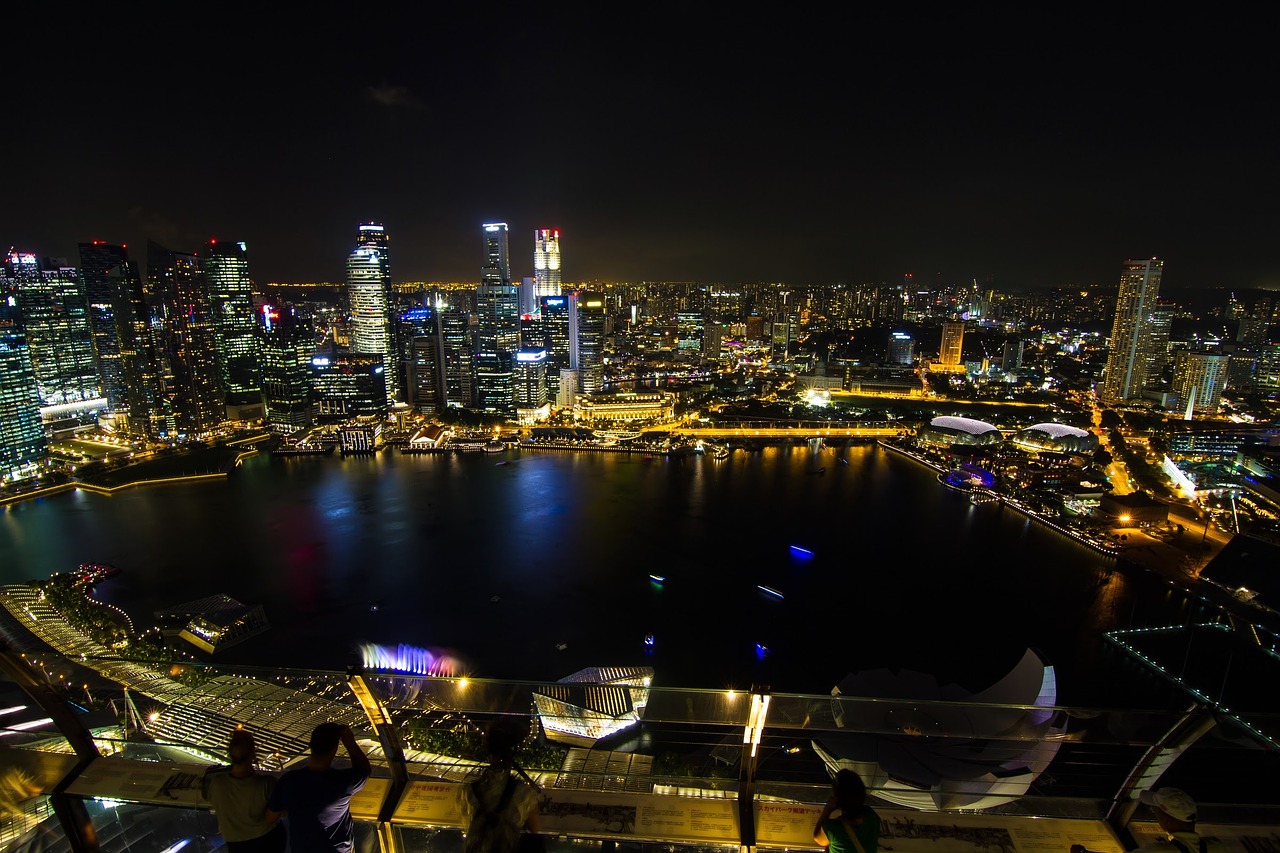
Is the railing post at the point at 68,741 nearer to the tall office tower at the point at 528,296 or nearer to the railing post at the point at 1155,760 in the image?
the railing post at the point at 1155,760

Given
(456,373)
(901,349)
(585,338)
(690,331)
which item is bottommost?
(456,373)

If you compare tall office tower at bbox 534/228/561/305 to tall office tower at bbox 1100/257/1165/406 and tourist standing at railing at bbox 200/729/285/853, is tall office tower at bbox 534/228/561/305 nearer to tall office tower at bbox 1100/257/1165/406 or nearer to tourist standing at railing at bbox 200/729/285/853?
tall office tower at bbox 1100/257/1165/406

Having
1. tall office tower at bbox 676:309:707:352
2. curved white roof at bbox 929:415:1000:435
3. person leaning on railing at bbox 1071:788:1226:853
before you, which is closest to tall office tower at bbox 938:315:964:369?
tall office tower at bbox 676:309:707:352

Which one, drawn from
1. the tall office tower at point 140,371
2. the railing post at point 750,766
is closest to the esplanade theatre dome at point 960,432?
the railing post at point 750,766

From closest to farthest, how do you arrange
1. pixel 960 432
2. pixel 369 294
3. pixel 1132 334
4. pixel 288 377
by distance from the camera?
pixel 960 432
pixel 288 377
pixel 1132 334
pixel 369 294

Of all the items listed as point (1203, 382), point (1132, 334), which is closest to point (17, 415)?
point (1203, 382)

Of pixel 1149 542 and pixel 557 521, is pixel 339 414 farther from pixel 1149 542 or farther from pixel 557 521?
pixel 1149 542

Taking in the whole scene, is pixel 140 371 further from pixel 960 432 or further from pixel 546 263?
pixel 960 432
